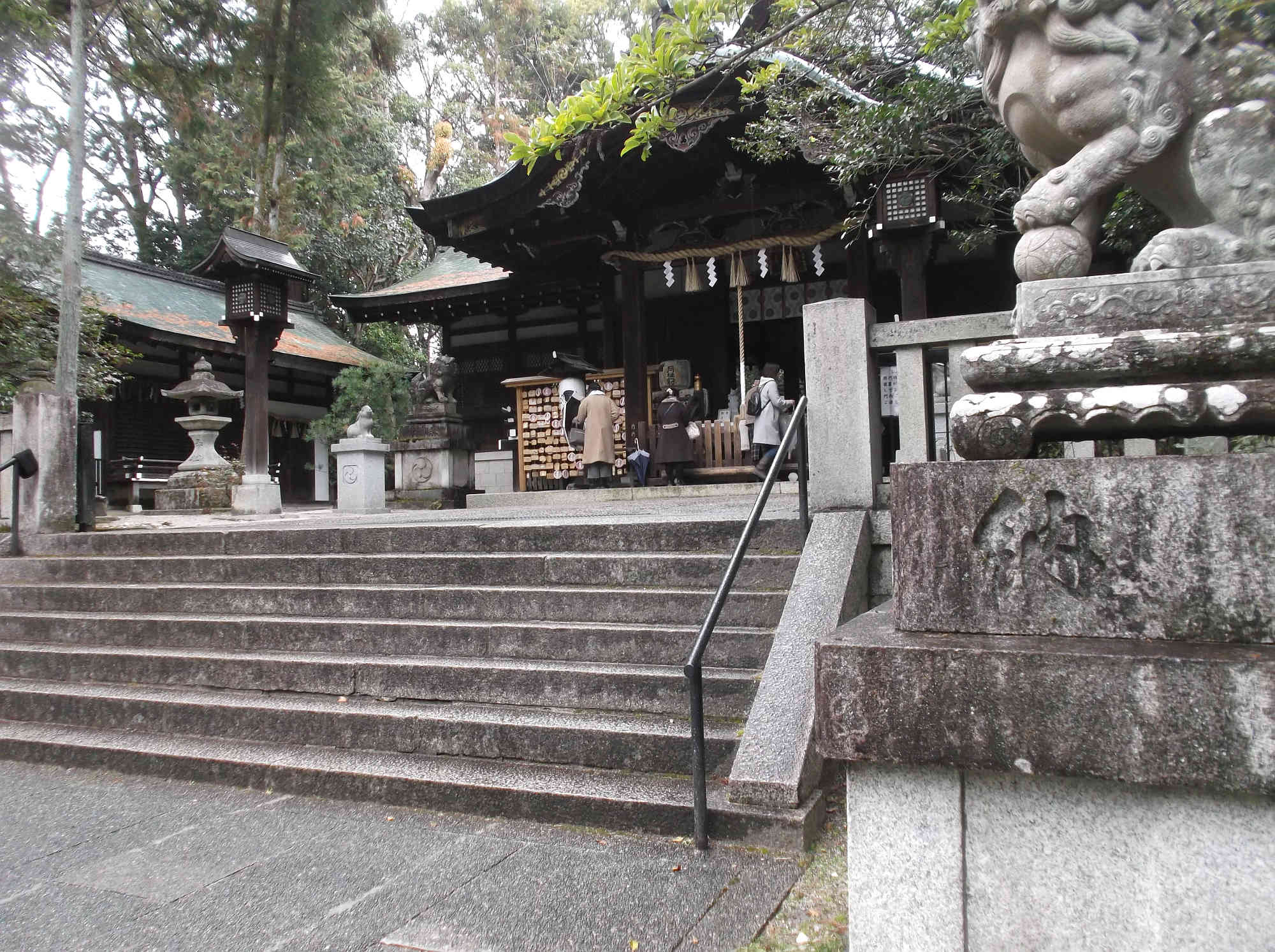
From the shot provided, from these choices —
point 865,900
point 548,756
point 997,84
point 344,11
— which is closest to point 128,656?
point 548,756

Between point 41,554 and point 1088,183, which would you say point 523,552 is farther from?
point 41,554

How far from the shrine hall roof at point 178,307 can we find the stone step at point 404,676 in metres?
11.8

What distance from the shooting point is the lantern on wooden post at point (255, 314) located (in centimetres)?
1302

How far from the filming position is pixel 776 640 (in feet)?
11.9

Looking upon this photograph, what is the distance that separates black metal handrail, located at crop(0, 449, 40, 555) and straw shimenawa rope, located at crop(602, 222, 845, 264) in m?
7.44

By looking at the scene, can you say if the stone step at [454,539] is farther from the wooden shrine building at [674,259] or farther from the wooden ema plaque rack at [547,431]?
the wooden ema plaque rack at [547,431]

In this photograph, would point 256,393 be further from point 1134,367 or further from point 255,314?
point 1134,367

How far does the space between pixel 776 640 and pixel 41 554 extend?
6696mm

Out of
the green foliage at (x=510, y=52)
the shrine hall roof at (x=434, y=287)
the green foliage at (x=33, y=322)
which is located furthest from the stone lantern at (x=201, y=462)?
the green foliage at (x=510, y=52)

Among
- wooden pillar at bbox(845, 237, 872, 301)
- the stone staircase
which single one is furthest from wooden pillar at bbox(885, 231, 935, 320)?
the stone staircase

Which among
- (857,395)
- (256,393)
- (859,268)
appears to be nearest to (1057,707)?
(857,395)

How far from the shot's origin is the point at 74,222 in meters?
10.5

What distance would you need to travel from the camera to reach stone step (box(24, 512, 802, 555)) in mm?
4773

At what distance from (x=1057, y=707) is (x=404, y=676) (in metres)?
3.52
